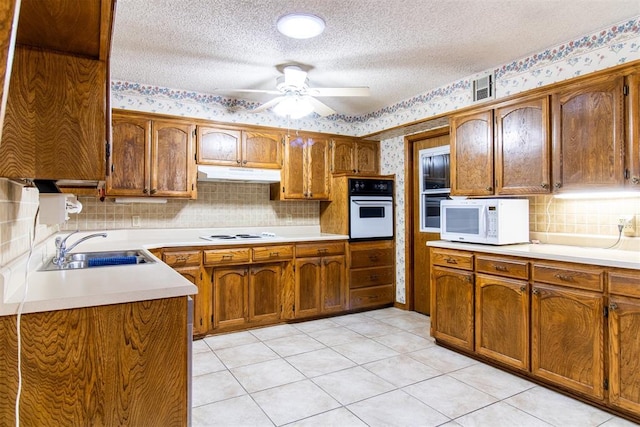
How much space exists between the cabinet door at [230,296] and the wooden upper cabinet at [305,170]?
3.46 ft

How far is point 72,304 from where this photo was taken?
1.27 metres

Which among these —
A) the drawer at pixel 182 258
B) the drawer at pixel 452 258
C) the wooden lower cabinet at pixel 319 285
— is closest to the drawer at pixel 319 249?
the wooden lower cabinet at pixel 319 285

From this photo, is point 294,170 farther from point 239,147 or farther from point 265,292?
point 265,292

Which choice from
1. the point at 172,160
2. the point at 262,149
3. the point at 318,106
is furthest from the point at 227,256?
the point at 318,106

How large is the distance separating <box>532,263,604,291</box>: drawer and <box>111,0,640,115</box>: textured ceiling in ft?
5.27

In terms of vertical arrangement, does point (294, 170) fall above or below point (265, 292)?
above

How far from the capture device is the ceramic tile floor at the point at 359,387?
2.19 meters

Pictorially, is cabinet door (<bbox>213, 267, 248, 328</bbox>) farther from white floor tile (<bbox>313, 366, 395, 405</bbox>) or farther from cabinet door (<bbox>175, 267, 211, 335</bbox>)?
white floor tile (<bbox>313, 366, 395, 405</bbox>)

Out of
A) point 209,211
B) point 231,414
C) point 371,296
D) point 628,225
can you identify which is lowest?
point 231,414

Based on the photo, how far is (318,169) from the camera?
14.9 feet

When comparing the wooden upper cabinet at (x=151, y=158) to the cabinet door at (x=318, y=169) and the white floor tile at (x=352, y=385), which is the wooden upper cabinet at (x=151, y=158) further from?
the white floor tile at (x=352, y=385)

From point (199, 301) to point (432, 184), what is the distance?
9.17 ft

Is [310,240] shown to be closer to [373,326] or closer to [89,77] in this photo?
[373,326]

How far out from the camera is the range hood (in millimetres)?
3812
